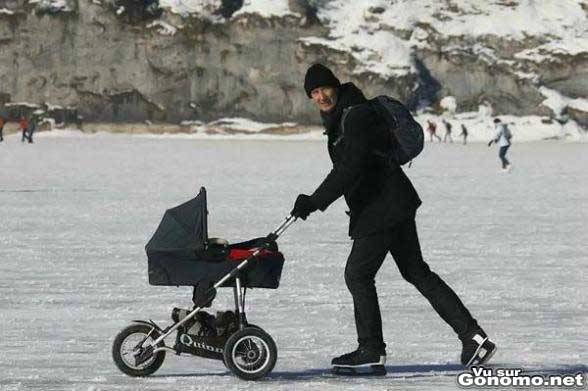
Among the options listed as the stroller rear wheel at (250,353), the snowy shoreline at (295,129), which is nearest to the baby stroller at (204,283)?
the stroller rear wheel at (250,353)

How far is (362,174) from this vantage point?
6793mm

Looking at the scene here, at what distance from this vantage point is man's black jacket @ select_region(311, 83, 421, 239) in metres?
6.72

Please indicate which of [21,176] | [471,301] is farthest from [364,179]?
[21,176]

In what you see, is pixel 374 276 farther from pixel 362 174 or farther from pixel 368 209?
pixel 362 174

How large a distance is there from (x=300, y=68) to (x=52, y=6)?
2004cm

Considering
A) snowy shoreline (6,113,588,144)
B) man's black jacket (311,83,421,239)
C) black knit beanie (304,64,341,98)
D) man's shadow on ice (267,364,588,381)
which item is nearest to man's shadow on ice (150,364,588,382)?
man's shadow on ice (267,364,588,381)

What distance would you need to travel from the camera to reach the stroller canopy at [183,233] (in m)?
6.76

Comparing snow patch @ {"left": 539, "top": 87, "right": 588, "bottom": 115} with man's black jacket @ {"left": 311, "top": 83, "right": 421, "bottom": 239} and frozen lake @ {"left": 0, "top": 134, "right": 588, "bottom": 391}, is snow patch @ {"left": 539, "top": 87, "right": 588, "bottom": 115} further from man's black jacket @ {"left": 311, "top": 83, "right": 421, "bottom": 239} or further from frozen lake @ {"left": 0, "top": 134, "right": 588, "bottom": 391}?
man's black jacket @ {"left": 311, "top": 83, "right": 421, "bottom": 239}

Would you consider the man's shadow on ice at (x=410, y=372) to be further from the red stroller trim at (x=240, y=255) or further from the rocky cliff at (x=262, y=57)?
the rocky cliff at (x=262, y=57)

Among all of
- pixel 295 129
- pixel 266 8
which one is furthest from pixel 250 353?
pixel 266 8

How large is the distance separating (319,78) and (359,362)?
148cm

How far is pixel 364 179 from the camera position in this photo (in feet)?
22.5

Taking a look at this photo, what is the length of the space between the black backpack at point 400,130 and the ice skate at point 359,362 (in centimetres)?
102

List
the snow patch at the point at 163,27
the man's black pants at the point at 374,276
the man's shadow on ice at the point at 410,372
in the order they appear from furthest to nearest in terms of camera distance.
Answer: the snow patch at the point at 163,27 < the man's shadow on ice at the point at 410,372 < the man's black pants at the point at 374,276
